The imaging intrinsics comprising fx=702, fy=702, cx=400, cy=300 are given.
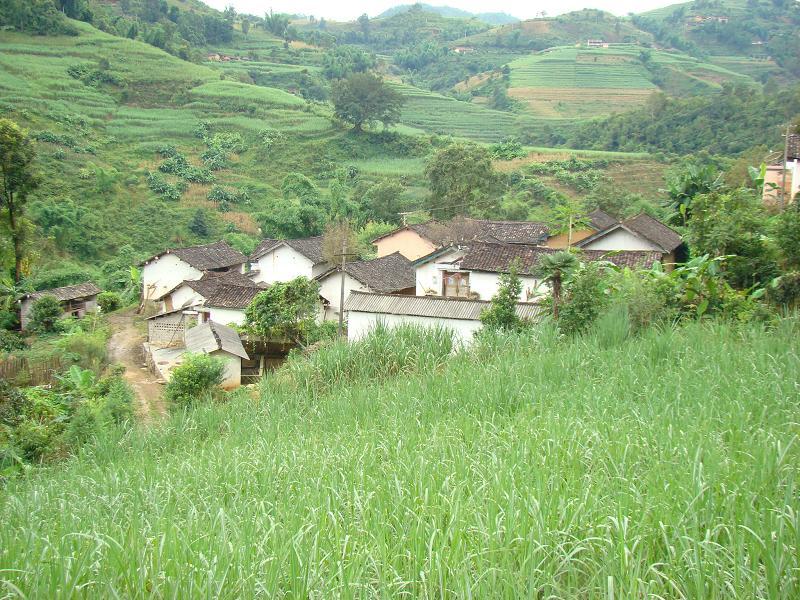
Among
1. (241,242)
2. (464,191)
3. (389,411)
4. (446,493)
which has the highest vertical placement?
(446,493)

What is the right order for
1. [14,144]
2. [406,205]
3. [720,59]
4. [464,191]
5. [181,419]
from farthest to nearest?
1. [720,59]
2. [406,205]
3. [464,191]
4. [14,144]
5. [181,419]

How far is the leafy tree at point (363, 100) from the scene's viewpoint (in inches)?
2170

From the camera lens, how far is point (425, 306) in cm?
1648

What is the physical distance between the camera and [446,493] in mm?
3787

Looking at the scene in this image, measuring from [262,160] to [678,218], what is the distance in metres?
34.3

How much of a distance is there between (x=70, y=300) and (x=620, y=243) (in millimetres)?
19542

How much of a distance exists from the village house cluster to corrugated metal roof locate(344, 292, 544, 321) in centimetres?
3

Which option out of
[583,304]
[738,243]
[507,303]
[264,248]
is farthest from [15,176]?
[738,243]

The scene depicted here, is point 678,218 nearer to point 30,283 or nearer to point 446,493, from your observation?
point 446,493

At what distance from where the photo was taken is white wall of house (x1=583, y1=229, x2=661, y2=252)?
21.1 m

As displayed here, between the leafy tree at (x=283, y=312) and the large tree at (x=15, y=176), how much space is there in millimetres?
8901

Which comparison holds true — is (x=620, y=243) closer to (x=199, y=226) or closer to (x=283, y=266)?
(x=283, y=266)

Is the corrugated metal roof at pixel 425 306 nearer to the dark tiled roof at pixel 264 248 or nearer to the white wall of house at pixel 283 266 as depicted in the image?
the white wall of house at pixel 283 266

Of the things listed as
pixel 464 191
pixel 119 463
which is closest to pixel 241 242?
pixel 464 191
